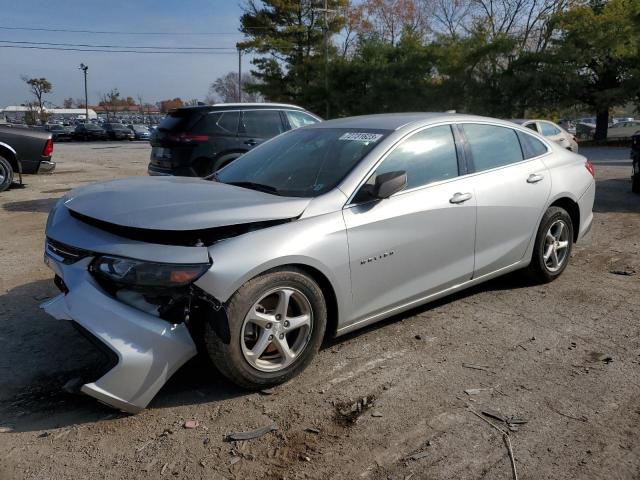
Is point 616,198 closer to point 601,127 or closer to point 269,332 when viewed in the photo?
point 269,332

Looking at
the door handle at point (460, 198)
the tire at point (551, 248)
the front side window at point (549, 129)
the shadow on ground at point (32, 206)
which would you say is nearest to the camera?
the door handle at point (460, 198)

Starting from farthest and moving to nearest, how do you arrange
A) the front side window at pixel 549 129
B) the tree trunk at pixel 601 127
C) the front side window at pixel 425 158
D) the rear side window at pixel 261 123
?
the tree trunk at pixel 601 127 < the front side window at pixel 549 129 < the rear side window at pixel 261 123 < the front side window at pixel 425 158

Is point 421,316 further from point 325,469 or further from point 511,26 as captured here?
point 511,26

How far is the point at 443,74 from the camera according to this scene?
33.6m

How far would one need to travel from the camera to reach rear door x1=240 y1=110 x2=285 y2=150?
8633 mm

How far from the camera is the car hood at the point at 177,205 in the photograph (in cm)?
304

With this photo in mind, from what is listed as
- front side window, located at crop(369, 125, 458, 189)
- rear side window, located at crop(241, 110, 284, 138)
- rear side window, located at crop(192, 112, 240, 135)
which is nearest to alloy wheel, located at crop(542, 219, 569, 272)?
front side window, located at crop(369, 125, 458, 189)

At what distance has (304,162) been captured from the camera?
4.11 m

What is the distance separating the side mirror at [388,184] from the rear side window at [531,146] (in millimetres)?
1857

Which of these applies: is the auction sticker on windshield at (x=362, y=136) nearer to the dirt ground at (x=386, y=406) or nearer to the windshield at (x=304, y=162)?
the windshield at (x=304, y=162)

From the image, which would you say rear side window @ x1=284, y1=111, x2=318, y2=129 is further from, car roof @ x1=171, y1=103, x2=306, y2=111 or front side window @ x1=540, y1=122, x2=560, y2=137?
front side window @ x1=540, y1=122, x2=560, y2=137

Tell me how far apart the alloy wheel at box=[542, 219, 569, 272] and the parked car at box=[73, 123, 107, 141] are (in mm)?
45796

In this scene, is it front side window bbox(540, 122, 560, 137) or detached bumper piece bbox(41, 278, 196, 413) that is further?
front side window bbox(540, 122, 560, 137)

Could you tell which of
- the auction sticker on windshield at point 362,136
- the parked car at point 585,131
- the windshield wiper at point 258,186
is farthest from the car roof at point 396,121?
the parked car at point 585,131
